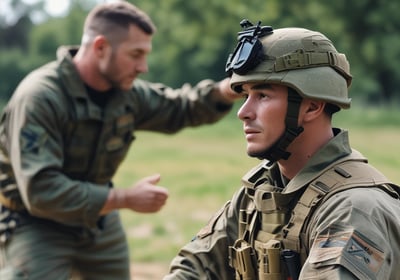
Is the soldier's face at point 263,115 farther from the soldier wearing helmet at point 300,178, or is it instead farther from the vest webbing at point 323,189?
the vest webbing at point 323,189

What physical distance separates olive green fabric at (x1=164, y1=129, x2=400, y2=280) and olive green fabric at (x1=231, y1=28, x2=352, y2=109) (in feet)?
0.75

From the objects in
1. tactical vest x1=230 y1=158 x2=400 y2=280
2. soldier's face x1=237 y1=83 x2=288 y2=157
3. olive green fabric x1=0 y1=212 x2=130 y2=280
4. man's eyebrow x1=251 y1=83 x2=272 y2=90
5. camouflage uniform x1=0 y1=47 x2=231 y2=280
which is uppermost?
man's eyebrow x1=251 y1=83 x2=272 y2=90

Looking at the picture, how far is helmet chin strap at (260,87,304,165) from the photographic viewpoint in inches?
159

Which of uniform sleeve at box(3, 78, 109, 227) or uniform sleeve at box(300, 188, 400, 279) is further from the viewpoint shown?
uniform sleeve at box(3, 78, 109, 227)

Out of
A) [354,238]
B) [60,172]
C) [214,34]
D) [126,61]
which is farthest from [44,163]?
[214,34]

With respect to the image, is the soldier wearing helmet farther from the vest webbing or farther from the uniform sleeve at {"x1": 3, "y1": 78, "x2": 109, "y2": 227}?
the uniform sleeve at {"x1": 3, "y1": 78, "x2": 109, "y2": 227}

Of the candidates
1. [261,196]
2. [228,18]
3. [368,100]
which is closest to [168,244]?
[261,196]

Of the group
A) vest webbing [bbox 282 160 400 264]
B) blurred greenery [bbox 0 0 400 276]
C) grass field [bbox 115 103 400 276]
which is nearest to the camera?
vest webbing [bbox 282 160 400 264]

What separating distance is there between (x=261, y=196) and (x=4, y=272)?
2776 mm

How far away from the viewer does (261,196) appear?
165 inches

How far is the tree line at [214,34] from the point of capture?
3012 centimetres

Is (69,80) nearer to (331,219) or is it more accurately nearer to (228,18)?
(331,219)

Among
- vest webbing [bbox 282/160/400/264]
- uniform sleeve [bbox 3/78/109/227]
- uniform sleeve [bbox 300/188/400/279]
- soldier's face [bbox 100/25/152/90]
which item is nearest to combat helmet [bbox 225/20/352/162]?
vest webbing [bbox 282/160/400/264]

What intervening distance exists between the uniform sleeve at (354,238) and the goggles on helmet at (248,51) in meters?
0.70
